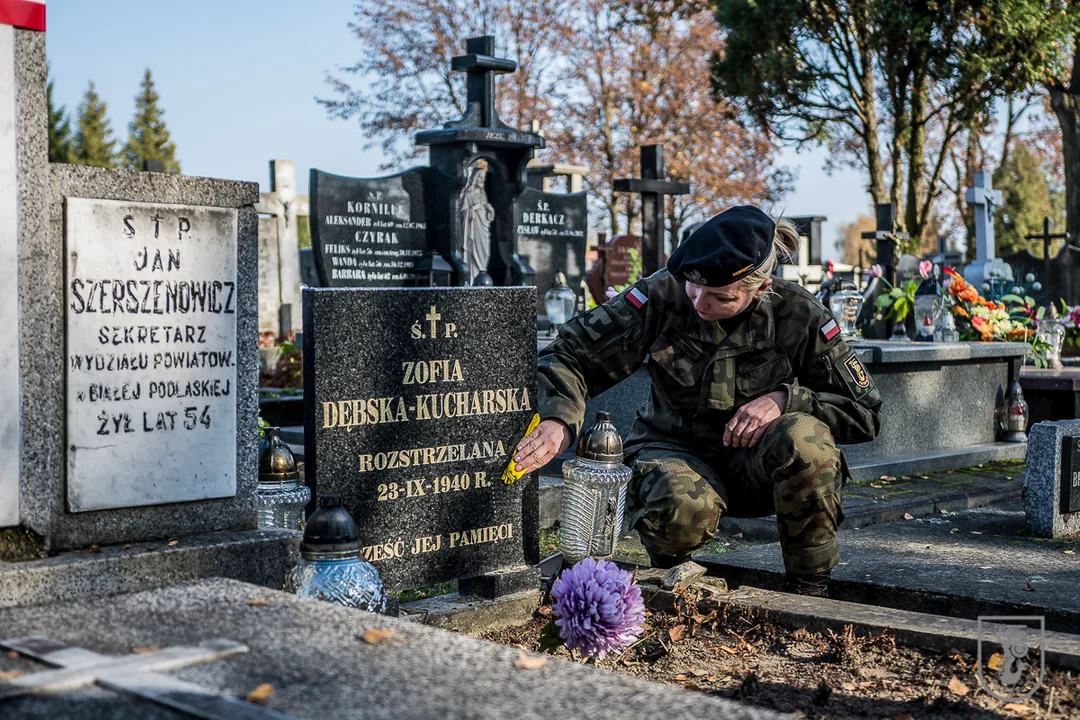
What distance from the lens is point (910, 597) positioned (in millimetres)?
3912

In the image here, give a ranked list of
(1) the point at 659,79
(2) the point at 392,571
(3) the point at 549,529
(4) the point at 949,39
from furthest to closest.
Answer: (1) the point at 659,79
(4) the point at 949,39
(3) the point at 549,529
(2) the point at 392,571

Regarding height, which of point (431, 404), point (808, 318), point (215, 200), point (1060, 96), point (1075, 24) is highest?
point (1075, 24)

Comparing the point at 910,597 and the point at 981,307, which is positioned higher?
the point at 981,307

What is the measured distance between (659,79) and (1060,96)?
9675 millimetres

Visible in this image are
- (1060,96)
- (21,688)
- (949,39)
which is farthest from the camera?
(949,39)

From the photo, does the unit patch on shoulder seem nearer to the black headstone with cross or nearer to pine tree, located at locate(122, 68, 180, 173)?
the black headstone with cross

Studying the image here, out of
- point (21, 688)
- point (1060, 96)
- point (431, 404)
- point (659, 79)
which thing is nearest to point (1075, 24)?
point (1060, 96)

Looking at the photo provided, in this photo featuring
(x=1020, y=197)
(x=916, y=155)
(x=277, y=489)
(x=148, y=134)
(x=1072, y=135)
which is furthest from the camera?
(x=148, y=134)

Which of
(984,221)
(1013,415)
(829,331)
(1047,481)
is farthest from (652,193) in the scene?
(829,331)

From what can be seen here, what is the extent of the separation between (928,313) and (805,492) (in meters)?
5.22

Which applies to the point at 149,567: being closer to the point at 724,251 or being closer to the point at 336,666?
the point at 336,666

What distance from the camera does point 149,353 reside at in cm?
319

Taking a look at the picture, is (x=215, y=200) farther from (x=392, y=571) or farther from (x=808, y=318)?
(x=808, y=318)

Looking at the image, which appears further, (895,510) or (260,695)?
(895,510)
